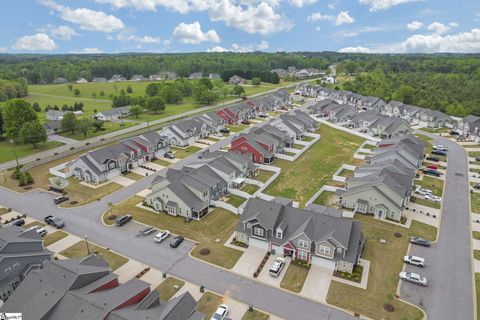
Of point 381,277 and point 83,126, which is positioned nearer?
point 381,277

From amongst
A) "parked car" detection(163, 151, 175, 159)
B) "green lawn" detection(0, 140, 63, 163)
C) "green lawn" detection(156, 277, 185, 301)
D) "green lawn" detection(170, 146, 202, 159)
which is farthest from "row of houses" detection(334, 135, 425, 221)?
"green lawn" detection(0, 140, 63, 163)

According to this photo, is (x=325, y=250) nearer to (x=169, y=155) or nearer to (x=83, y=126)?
(x=169, y=155)

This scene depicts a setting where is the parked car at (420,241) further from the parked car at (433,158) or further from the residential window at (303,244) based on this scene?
the parked car at (433,158)

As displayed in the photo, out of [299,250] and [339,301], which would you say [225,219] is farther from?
[339,301]

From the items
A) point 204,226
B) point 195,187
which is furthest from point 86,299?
point 195,187

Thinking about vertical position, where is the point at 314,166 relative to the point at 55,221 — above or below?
above

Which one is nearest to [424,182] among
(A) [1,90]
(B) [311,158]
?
(B) [311,158]
